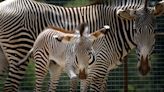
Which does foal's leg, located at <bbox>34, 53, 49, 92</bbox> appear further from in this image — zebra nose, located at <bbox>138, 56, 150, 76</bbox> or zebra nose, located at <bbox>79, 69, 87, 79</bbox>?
zebra nose, located at <bbox>138, 56, 150, 76</bbox>

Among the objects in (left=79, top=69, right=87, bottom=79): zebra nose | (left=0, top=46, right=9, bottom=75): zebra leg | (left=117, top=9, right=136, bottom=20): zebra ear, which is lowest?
(left=79, top=69, right=87, bottom=79): zebra nose

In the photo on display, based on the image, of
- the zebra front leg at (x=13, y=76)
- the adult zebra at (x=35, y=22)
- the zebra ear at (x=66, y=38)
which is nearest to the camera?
the zebra ear at (x=66, y=38)

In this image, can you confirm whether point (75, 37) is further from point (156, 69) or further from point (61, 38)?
point (156, 69)

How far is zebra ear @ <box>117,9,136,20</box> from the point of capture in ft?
26.9

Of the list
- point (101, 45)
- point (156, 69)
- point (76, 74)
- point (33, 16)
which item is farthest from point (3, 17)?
point (156, 69)

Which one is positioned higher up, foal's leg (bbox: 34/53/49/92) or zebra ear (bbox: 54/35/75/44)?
zebra ear (bbox: 54/35/75/44)

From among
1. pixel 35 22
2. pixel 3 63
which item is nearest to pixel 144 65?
pixel 35 22

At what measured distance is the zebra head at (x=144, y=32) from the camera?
7.86 metres

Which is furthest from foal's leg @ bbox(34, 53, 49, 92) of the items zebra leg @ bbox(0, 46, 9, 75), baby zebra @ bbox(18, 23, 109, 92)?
zebra leg @ bbox(0, 46, 9, 75)

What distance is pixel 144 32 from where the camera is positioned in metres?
7.92

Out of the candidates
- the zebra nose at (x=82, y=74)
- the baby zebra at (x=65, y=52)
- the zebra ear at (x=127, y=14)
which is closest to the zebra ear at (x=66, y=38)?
the baby zebra at (x=65, y=52)

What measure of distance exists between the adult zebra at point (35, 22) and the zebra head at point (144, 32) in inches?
21.8

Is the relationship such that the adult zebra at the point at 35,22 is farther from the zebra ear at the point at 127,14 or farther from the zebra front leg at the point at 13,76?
the zebra ear at the point at 127,14

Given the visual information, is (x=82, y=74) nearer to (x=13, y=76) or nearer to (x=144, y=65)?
(x=144, y=65)
